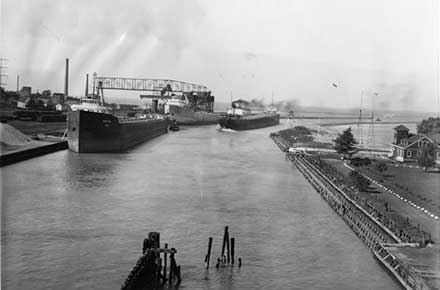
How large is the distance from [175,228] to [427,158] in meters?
9.29

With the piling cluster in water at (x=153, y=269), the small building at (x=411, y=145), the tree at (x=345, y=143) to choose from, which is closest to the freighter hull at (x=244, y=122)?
the tree at (x=345, y=143)

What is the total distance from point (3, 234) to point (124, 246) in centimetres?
193

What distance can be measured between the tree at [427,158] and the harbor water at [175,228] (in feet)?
12.0

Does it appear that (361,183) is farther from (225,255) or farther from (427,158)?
(225,255)

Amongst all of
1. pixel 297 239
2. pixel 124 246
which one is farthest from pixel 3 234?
pixel 297 239

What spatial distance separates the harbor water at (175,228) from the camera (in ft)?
21.7

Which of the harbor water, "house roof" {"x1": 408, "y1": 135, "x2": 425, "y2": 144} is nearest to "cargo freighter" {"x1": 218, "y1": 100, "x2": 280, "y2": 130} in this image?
"house roof" {"x1": 408, "y1": 135, "x2": 425, "y2": 144}

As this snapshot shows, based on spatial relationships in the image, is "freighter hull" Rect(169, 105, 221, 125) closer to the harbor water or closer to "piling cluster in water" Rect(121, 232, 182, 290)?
the harbor water

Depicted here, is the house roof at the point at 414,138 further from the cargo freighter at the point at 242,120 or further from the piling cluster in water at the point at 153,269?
the cargo freighter at the point at 242,120

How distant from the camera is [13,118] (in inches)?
1069

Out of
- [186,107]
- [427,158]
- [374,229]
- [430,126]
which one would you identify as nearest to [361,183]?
[374,229]

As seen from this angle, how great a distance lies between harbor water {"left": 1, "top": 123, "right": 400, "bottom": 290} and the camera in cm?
A: 661

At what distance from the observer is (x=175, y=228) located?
8.59 m

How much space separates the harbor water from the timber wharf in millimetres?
156
